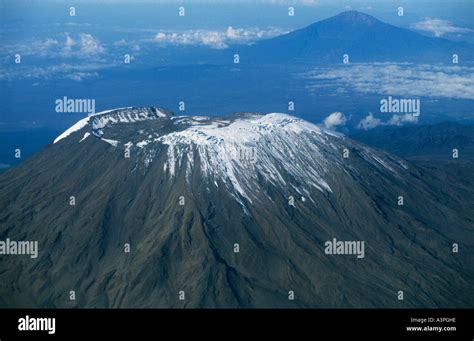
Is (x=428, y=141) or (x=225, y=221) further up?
(x=225, y=221)

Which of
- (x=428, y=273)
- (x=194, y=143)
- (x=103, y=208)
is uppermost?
(x=194, y=143)

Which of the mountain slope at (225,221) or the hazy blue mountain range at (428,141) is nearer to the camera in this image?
the mountain slope at (225,221)

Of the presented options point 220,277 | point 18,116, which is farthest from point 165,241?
point 18,116

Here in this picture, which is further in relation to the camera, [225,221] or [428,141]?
[428,141]

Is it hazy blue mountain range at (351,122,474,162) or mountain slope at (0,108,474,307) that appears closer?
mountain slope at (0,108,474,307)

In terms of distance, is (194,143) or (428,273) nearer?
(428,273)

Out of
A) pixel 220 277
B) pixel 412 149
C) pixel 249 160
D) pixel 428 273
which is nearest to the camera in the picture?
pixel 220 277

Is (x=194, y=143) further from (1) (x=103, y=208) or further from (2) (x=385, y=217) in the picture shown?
(2) (x=385, y=217)

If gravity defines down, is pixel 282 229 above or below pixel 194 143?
below
